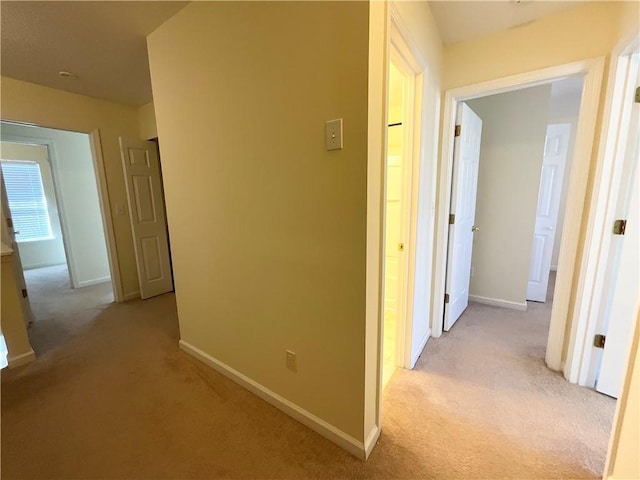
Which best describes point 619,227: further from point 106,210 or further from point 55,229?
point 55,229

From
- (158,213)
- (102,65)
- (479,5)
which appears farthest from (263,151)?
(158,213)

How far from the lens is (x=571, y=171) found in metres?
1.68

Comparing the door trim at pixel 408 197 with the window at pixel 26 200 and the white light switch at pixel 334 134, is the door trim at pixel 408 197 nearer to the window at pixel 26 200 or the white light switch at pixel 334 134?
the white light switch at pixel 334 134

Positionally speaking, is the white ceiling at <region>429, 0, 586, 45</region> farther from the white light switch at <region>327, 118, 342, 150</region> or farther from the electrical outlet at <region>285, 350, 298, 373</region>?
the electrical outlet at <region>285, 350, 298, 373</region>

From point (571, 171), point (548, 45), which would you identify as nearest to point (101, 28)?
point (548, 45)

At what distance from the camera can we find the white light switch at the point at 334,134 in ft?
3.51

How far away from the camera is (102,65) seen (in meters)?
2.21

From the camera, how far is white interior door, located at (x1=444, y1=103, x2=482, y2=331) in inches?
85.7

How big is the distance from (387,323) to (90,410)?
221 cm

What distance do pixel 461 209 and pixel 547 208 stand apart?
1.49 m

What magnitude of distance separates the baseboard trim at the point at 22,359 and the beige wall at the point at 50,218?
3.98 m

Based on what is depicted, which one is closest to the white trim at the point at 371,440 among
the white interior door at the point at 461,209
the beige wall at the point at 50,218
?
the white interior door at the point at 461,209

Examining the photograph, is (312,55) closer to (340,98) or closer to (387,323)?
(340,98)

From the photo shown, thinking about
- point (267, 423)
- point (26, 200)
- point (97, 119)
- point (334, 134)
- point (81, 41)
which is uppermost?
point (81, 41)
